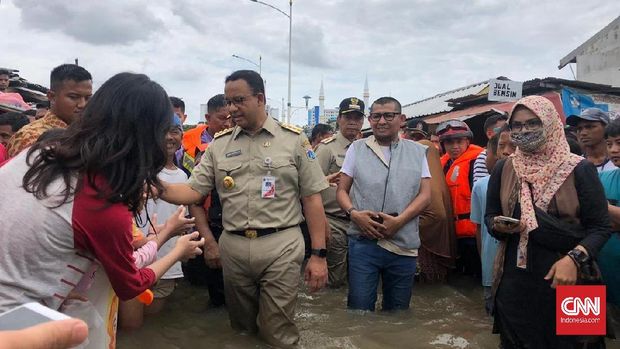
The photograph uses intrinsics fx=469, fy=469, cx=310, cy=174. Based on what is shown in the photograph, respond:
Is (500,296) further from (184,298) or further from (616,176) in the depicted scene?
(184,298)

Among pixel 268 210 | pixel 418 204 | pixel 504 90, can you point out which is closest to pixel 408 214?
pixel 418 204

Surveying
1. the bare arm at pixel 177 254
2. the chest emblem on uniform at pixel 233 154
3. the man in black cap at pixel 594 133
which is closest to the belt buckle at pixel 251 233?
the chest emblem on uniform at pixel 233 154

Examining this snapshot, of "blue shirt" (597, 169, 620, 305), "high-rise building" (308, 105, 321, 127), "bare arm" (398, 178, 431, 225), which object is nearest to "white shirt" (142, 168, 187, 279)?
"bare arm" (398, 178, 431, 225)

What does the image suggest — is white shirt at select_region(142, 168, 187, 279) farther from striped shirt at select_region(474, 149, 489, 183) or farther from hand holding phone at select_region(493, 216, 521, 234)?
striped shirt at select_region(474, 149, 489, 183)

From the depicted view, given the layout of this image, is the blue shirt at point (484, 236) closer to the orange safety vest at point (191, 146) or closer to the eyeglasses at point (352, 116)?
the eyeglasses at point (352, 116)

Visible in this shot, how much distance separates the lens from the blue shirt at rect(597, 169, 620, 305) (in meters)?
3.27

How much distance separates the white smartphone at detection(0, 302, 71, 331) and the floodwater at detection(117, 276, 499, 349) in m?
2.37

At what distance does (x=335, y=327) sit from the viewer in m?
3.68

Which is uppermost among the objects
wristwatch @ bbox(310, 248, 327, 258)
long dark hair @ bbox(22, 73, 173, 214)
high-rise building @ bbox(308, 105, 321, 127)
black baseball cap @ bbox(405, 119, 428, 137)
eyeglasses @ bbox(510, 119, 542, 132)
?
high-rise building @ bbox(308, 105, 321, 127)

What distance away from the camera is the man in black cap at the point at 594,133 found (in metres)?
3.99

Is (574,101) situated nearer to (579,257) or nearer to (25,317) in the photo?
(579,257)

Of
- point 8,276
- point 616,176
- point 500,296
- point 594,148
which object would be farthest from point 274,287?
point 594,148

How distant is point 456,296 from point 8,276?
4.21 metres

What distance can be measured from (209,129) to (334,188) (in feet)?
4.86
